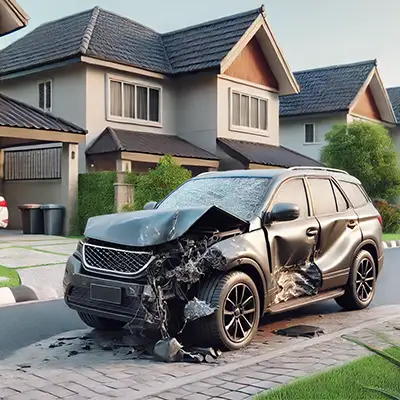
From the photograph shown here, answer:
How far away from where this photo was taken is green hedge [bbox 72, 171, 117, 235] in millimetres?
18422

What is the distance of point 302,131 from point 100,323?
2728cm

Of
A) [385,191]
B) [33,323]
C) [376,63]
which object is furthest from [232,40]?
[33,323]

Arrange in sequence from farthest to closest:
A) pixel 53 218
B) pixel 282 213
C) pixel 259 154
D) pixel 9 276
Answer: pixel 259 154
pixel 53 218
pixel 9 276
pixel 282 213

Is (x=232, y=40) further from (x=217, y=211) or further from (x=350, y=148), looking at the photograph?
(x=217, y=211)

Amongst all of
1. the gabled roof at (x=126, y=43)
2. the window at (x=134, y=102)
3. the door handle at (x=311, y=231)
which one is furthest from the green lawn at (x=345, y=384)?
the window at (x=134, y=102)

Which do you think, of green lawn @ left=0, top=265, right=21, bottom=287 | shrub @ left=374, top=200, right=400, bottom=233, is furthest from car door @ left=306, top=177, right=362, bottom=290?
shrub @ left=374, top=200, right=400, bottom=233

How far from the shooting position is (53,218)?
18766 millimetres

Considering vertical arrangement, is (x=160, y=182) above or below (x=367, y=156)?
below

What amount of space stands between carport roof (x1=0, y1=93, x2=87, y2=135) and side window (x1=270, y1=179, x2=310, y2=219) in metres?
11.4

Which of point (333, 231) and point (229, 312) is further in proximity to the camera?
Answer: point (333, 231)

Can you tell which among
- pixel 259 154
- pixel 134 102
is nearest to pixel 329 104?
pixel 259 154

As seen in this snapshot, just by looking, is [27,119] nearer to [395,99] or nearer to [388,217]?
[388,217]

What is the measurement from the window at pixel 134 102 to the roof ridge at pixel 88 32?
5.25 ft

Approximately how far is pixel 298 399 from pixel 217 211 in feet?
7.42
